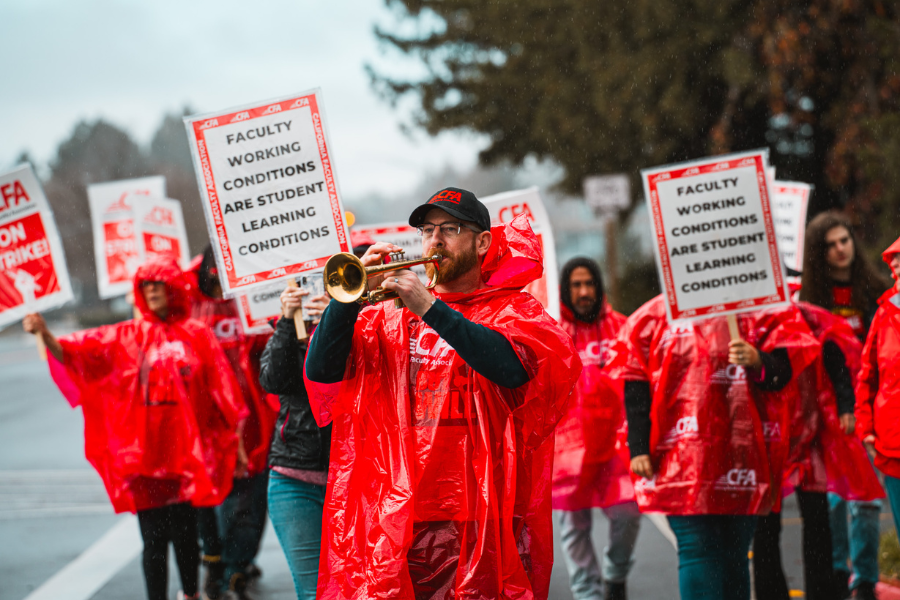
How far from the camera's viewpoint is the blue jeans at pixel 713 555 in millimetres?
4141

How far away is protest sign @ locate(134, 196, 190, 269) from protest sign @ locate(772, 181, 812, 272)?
4.55 m

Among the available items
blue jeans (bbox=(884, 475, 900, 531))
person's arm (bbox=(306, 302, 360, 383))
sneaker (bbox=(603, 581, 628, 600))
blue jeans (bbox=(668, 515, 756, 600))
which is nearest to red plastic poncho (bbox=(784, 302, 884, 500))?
blue jeans (bbox=(884, 475, 900, 531))

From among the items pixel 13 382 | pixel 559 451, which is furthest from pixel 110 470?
pixel 13 382

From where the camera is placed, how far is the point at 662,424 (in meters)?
4.34

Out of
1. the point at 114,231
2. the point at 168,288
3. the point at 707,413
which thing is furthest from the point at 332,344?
the point at 114,231

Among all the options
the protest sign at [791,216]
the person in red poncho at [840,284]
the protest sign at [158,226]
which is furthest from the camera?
the protest sign at [158,226]

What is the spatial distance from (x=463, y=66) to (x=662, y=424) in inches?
610

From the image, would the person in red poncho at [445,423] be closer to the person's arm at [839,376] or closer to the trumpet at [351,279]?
the trumpet at [351,279]

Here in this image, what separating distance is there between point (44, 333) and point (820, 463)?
4.17 metres

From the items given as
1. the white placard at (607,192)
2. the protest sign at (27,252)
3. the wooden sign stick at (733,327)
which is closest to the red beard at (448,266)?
the wooden sign stick at (733,327)

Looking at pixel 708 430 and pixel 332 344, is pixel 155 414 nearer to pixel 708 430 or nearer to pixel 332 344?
pixel 332 344

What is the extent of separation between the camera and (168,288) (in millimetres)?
5305

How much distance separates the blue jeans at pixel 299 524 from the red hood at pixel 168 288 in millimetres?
1668

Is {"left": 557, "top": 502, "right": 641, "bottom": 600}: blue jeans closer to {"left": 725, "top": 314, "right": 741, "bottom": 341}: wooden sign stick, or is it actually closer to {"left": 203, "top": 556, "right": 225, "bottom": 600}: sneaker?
{"left": 725, "top": 314, "right": 741, "bottom": 341}: wooden sign stick
